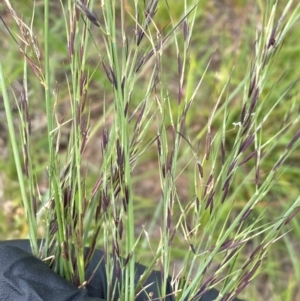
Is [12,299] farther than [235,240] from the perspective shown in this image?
Yes

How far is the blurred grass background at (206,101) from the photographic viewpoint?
Answer: 0.96 m

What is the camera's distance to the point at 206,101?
1.05 metres

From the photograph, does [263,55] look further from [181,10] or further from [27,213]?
[181,10]

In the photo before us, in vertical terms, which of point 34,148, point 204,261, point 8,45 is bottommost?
point 34,148

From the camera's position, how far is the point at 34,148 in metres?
0.99

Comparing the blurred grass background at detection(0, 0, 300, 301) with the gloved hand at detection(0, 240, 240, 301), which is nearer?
the gloved hand at detection(0, 240, 240, 301)

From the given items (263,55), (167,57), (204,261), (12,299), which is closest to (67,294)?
(12,299)

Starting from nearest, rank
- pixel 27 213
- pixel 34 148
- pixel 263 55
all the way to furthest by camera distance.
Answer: pixel 263 55 → pixel 27 213 → pixel 34 148

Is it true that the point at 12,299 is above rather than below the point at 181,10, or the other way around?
below

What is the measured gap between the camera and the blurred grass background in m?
0.96

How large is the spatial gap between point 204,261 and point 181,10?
0.74 m

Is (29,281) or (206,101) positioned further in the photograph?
(206,101)

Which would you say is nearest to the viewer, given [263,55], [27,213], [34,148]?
[263,55]

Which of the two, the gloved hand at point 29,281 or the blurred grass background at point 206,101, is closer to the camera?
the gloved hand at point 29,281
